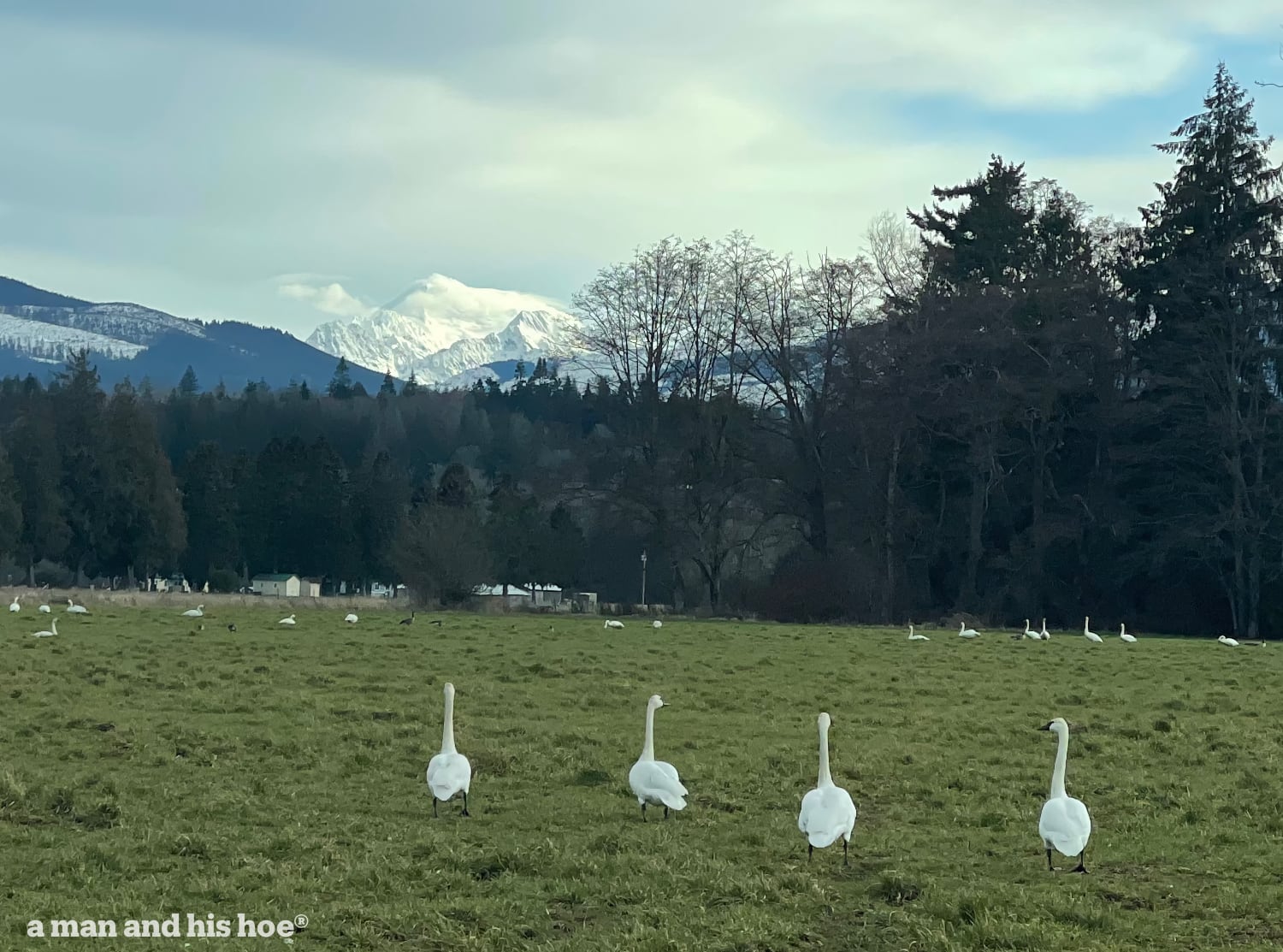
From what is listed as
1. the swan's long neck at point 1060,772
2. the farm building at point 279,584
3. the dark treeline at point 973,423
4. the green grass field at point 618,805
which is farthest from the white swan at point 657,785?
the farm building at point 279,584

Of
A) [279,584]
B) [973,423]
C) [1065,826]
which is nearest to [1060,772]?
[1065,826]

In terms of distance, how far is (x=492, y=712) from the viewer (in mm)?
20281

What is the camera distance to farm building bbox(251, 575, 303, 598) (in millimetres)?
90312

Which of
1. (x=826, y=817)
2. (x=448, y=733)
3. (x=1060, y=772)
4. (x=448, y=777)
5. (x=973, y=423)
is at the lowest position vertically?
(x=448, y=777)

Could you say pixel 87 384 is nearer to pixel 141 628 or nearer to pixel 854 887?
pixel 141 628

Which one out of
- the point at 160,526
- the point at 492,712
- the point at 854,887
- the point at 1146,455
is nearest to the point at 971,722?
the point at 492,712

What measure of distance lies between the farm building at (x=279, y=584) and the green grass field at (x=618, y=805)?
63777 millimetres

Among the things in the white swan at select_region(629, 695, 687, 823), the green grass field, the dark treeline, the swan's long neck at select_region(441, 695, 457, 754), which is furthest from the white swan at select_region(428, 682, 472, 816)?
the dark treeline

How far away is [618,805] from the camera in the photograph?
13539 millimetres

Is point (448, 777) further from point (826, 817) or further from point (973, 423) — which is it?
point (973, 423)

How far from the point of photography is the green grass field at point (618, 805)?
9117 millimetres

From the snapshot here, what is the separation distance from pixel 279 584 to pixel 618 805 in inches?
3234

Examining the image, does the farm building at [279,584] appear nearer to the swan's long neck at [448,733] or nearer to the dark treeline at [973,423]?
the dark treeline at [973,423]

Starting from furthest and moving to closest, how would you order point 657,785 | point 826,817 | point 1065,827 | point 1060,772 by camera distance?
1. point 657,785
2. point 1060,772
3. point 826,817
4. point 1065,827
